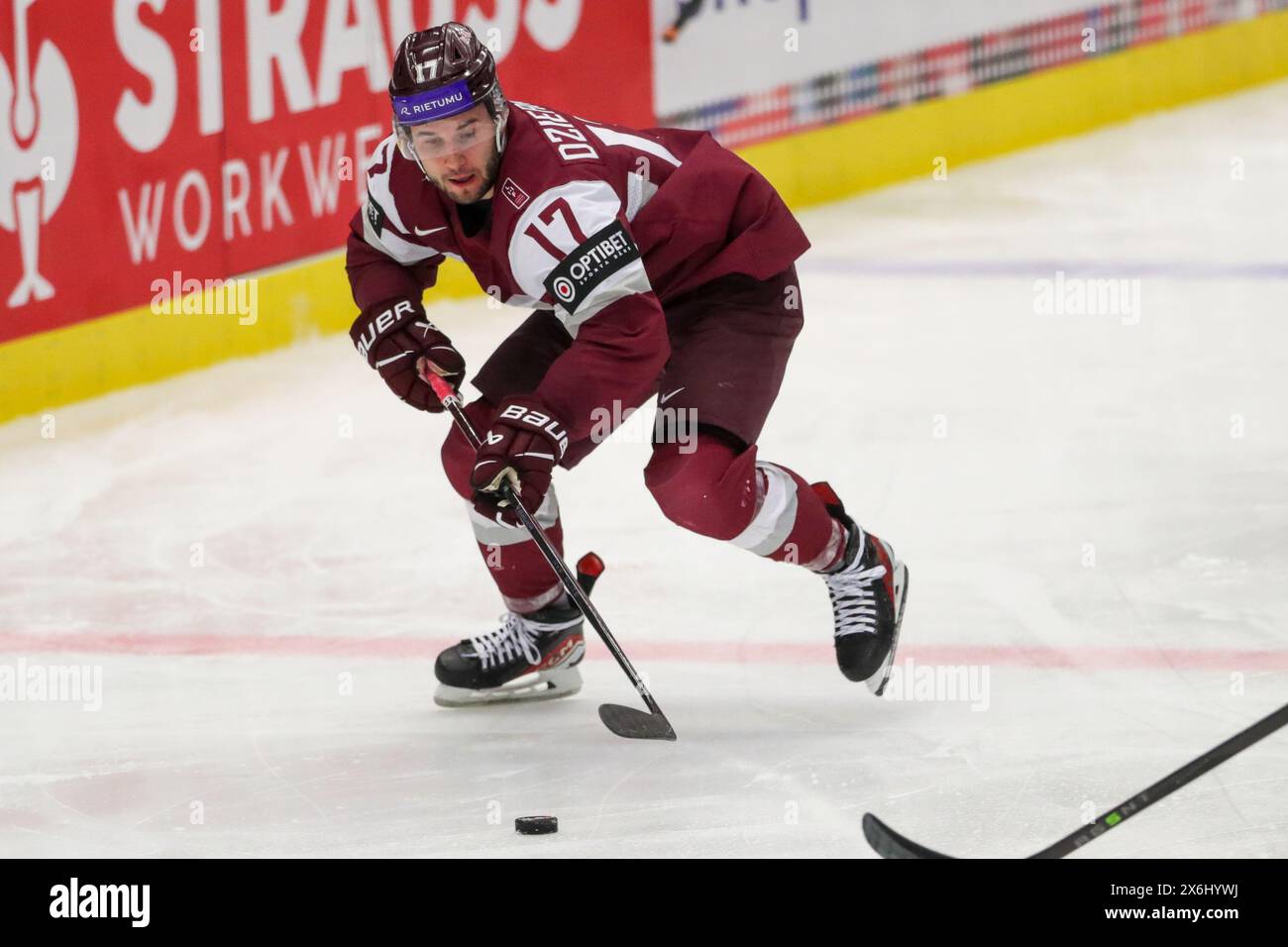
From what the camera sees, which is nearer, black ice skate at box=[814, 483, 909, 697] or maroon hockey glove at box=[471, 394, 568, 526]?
maroon hockey glove at box=[471, 394, 568, 526]

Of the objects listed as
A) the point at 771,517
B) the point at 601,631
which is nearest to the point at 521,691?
the point at 601,631

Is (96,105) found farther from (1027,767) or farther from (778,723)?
(1027,767)

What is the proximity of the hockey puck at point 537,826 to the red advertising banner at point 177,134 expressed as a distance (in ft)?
10.7

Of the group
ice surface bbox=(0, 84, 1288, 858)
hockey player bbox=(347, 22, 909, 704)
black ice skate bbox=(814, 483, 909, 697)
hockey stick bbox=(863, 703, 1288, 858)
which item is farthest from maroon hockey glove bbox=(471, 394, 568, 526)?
hockey stick bbox=(863, 703, 1288, 858)

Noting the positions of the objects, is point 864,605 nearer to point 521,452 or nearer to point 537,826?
point 521,452

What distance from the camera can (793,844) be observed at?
315 centimetres

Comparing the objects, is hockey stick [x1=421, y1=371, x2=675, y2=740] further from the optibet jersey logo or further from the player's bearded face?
the optibet jersey logo

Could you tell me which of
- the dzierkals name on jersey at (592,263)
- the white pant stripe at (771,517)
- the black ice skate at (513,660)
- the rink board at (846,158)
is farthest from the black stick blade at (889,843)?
the rink board at (846,158)

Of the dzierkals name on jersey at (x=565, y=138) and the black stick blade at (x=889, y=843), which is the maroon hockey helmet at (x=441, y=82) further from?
the black stick blade at (x=889, y=843)

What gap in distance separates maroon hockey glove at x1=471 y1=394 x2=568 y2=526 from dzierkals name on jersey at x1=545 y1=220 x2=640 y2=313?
0.20 meters

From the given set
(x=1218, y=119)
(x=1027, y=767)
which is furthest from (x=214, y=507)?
(x=1218, y=119)

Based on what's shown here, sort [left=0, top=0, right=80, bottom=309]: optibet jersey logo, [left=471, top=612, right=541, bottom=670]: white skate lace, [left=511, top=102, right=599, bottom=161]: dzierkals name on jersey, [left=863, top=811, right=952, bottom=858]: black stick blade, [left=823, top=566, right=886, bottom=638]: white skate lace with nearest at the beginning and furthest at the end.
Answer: [left=863, top=811, right=952, bottom=858]: black stick blade → [left=511, top=102, right=599, bottom=161]: dzierkals name on jersey → [left=823, top=566, right=886, bottom=638]: white skate lace → [left=471, top=612, right=541, bottom=670]: white skate lace → [left=0, top=0, right=80, bottom=309]: optibet jersey logo

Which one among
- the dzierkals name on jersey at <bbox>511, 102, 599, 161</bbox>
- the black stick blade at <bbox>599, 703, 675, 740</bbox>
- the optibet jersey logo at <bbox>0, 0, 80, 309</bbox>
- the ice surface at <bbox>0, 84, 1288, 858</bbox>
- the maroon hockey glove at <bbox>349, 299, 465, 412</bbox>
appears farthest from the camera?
the optibet jersey logo at <bbox>0, 0, 80, 309</bbox>

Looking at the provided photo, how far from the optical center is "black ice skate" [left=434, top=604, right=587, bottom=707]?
4.01m
